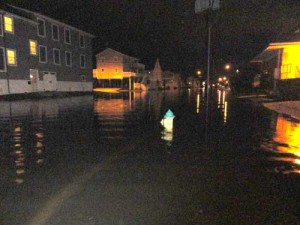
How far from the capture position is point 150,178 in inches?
216

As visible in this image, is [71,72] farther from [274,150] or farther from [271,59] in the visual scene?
[274,150]

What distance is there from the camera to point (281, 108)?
18.0 m

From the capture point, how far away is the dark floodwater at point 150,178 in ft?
13.3

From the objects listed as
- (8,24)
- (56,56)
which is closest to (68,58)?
(56,56)

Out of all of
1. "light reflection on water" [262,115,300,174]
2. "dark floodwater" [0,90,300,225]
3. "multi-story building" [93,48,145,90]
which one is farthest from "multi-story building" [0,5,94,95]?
"light reflection on water" [262,115,300,174]

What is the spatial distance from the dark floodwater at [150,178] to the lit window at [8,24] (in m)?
23.2

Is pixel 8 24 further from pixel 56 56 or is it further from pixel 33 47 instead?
pixel 56 56

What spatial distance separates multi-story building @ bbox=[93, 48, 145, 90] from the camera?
2502 inches

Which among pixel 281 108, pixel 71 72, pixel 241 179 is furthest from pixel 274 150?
pixel 71 72

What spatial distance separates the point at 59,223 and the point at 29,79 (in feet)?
103

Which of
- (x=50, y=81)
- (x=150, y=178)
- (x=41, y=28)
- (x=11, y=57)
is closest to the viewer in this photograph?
(x=150, y=178)

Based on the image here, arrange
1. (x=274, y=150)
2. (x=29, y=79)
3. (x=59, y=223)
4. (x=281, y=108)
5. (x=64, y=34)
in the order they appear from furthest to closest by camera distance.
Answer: (x=64, y=34) < (x=29, y=79) < (x=281, y=108) < (x=274, y=150) < (x=59, y=223)

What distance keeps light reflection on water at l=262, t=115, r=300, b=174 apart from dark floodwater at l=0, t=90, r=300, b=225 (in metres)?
0.03

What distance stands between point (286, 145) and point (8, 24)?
30.8 meters
